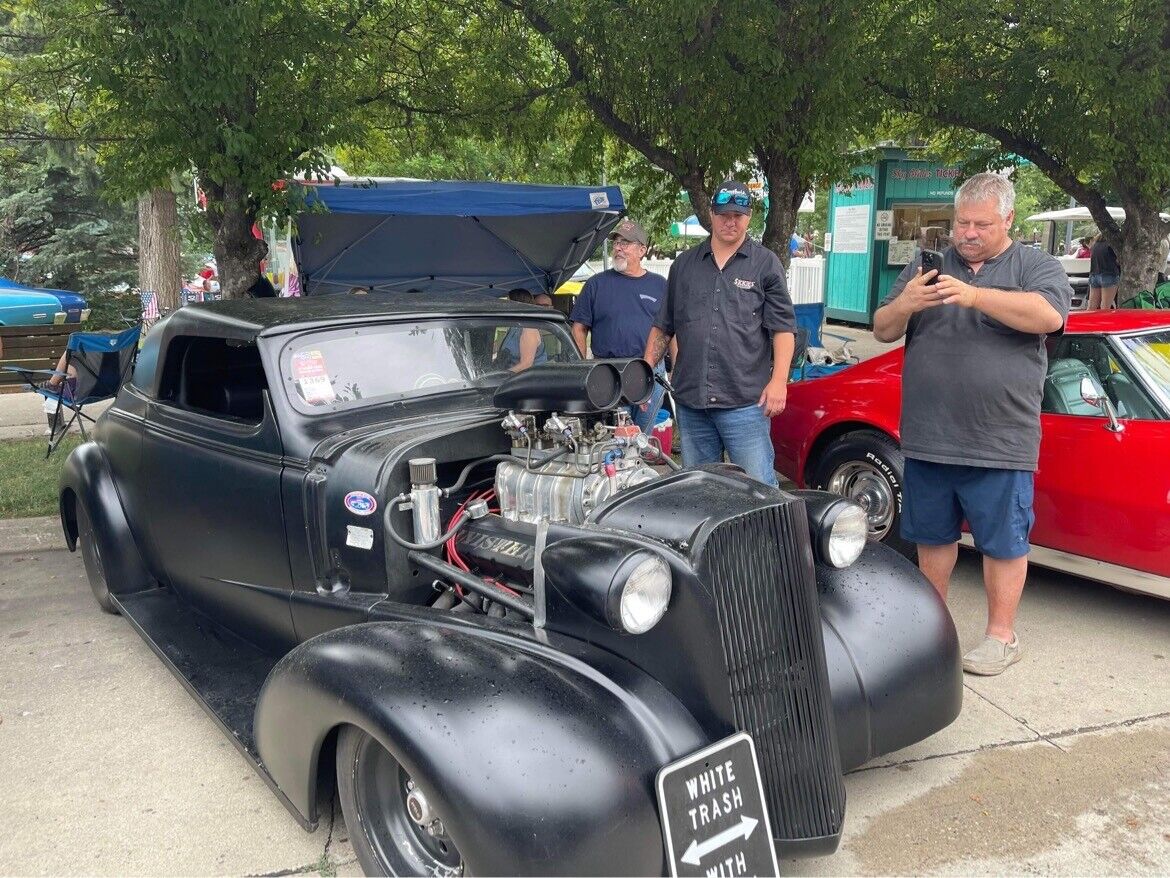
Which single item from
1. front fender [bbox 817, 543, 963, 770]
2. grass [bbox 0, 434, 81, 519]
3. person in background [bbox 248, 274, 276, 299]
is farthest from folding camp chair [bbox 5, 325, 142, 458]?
front fender [bbox 817, 543, 963, 770]

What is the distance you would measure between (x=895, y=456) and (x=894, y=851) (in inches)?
106

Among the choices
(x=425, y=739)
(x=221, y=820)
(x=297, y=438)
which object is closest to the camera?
(x=425, y=739)

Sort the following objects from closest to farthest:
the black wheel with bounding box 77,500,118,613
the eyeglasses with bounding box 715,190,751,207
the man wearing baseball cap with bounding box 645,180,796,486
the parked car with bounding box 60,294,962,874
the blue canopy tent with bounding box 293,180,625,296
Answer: the parked car with bounding box 60,294,962,874
the eyeglasses with bounding box 715,190,751,207
the man wearing baseball cap with bounding box 645,180,796,486
the black wheel with bounding box 77,500,118,613
the blue canopy tent with bounding box 293,180,625,296

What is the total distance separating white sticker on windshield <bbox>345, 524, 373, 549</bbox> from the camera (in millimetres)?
3199

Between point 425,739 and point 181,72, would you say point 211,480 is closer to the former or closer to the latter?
point 425,739

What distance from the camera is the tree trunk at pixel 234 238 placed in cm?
675

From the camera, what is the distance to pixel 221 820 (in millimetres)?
3084

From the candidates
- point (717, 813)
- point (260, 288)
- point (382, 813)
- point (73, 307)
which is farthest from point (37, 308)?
point (717, 813)

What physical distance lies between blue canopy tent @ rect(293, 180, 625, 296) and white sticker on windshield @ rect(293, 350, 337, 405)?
5.30m

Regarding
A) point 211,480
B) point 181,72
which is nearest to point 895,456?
point 211,480

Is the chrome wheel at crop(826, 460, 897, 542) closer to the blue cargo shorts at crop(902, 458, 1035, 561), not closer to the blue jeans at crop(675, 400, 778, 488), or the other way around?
the blue jeans at crop(675, 400, 778, 488)

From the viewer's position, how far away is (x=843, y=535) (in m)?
3.01

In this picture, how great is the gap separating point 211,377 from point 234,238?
9.15 ft

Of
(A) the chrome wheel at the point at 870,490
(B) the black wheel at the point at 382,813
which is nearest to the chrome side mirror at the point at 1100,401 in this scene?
(A) the chrome wheel at the point at 870,490
